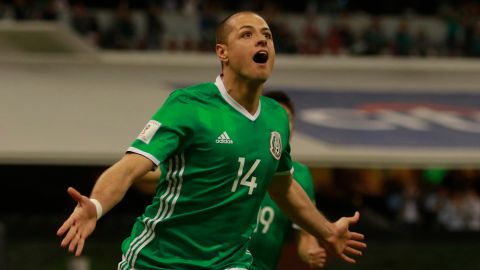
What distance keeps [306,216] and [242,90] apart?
76 cm

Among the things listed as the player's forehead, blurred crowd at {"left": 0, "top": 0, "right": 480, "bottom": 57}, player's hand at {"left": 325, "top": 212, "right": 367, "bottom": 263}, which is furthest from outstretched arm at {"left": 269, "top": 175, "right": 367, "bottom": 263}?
blurred crowd at {"left": 0, "top": 0, "right": 480, "bottom": 57}

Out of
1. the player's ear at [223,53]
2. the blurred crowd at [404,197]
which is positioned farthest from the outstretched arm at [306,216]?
the blurred crowd at [404,197]

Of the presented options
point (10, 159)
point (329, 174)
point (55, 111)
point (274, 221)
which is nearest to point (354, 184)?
point (329, 174)

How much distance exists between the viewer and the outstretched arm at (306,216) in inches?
227

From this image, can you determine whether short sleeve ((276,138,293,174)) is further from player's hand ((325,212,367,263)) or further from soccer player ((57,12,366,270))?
player's hand ((325,212,367,263))

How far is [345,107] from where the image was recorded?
1512 cm

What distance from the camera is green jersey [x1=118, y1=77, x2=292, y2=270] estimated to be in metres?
5.20

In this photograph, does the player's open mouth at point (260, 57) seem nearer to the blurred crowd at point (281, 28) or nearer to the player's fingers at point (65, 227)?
the player's fingers at point (65, 227)

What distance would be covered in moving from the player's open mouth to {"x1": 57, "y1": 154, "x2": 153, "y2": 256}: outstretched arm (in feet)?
2.28

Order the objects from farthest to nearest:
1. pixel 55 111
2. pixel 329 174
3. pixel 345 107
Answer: pixel 329 174, pixel 345 107, pixel 55 111

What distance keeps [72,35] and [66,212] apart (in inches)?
103

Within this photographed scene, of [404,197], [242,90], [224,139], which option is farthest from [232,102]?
[404,197]

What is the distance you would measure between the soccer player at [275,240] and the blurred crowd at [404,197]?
7.61 meters

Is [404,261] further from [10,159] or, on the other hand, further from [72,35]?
[72,35]
